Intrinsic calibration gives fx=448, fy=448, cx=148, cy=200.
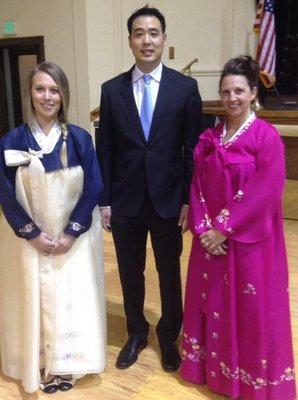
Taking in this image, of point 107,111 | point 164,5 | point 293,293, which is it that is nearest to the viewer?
point 107,111

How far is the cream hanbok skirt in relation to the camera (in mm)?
1838

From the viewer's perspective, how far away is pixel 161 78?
6.30 ft

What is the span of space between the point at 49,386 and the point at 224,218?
3.59ft

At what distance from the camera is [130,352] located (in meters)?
2.21

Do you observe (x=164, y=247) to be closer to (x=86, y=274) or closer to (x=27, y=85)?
(x=86, y=274)

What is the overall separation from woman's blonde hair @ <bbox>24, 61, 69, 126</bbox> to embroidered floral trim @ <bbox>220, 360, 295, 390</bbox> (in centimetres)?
124

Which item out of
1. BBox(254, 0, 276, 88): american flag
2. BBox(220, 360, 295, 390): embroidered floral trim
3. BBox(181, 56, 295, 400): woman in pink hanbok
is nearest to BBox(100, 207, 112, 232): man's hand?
BBox(181, 56, 295, 400): woman in pink hanbok

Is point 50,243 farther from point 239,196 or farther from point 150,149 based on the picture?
point 239,196

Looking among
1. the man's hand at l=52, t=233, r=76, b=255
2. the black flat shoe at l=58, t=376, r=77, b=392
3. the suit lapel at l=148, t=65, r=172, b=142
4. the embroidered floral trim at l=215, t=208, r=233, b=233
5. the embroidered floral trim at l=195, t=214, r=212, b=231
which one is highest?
the suit lapel at l=148, t=65, r=172, b=142

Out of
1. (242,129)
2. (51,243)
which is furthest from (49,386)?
(242,129)

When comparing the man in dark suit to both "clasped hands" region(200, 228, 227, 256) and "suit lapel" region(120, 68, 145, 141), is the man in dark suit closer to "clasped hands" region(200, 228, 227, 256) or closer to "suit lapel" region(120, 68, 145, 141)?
"suit lapel" region(120, 68, 145, 141)

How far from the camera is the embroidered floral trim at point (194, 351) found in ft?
6.32

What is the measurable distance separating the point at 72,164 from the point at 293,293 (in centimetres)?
182

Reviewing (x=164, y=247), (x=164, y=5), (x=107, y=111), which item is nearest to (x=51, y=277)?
(x=164, y=247)
